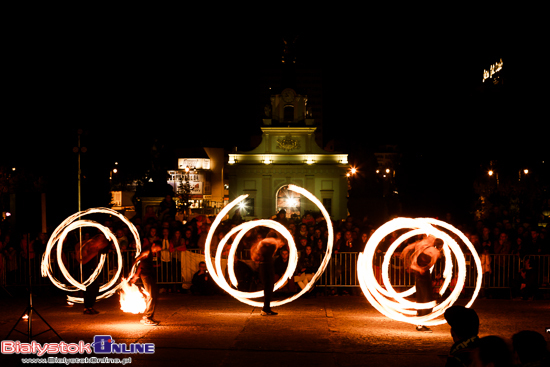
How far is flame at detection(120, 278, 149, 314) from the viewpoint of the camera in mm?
11422

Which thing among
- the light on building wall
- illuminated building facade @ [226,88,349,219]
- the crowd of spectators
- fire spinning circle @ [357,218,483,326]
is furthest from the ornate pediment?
fire spinning circle @ [357,218,483,326]

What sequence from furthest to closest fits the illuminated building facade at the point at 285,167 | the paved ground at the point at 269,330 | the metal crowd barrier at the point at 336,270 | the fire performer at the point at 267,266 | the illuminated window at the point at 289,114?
the illuminated window at the point at 289,114, the illuminated building facade at the point at 285,167, the metal crowd barrier at the point at 336,270, the fire performer at the point at 267,266, the paved ground at the point at 269,330

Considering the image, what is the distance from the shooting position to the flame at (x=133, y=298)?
37.5 ft

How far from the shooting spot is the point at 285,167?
183 ft

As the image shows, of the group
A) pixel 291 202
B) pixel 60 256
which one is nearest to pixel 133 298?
pixel 60 256

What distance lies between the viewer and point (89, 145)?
26594 millimetres

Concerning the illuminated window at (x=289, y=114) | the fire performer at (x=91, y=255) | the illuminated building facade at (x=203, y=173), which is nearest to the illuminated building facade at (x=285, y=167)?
the illuminated window at (x=289, y=114)

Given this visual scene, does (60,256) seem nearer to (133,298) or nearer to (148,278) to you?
(133,298)

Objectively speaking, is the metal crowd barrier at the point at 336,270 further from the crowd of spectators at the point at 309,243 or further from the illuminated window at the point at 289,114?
the illuminated window at the point at 289,114

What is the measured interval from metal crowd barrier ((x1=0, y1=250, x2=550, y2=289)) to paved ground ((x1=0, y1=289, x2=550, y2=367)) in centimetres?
81

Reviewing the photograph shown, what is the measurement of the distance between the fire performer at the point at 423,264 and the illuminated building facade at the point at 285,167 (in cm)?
4367

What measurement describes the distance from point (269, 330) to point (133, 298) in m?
2.84

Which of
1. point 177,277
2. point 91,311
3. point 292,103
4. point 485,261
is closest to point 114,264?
point 177,277

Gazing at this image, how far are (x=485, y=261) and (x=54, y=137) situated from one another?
15.8 meters
